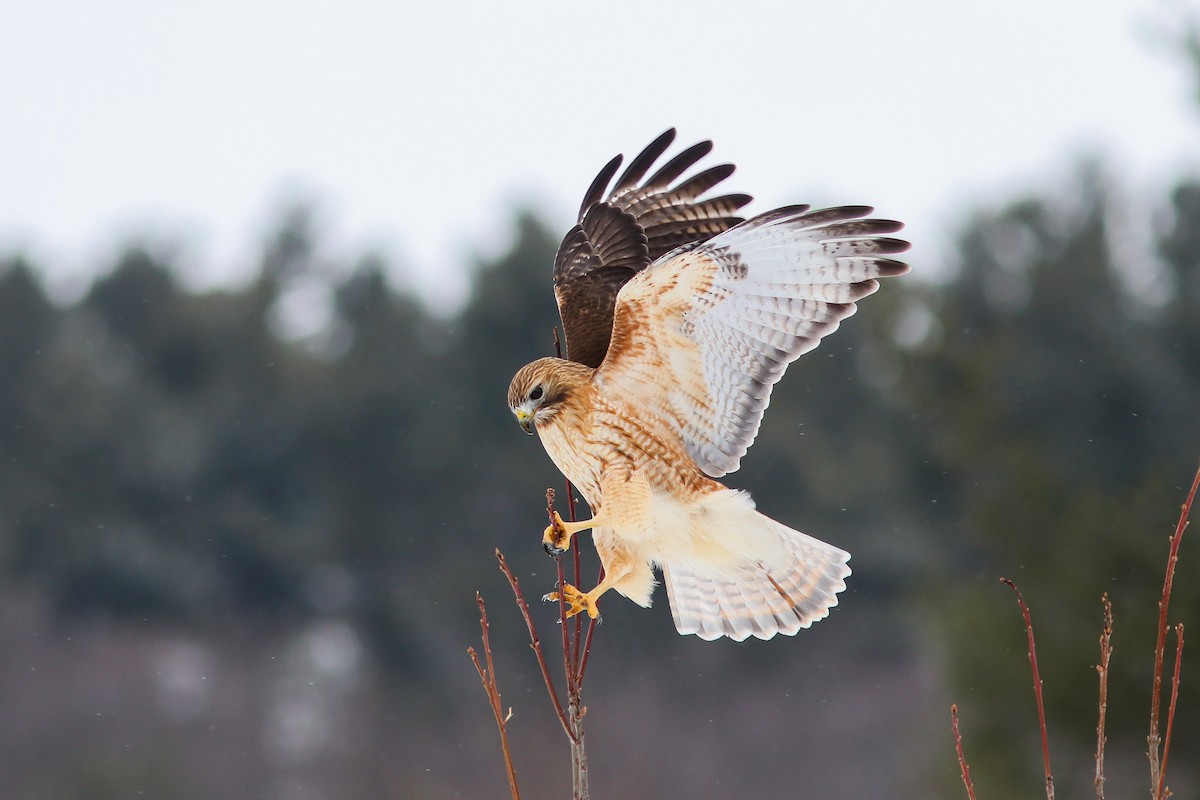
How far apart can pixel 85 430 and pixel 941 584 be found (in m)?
16.8

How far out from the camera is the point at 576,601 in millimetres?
2826

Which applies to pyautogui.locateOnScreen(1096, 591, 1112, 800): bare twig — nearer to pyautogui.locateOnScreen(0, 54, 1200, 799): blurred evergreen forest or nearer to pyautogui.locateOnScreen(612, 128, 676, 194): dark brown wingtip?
pyautogui.locateOnScreen(612, 128, 676, 194): dark brown wingtip

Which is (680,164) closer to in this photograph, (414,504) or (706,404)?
(706,404)

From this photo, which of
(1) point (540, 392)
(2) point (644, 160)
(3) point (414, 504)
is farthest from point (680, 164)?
(3) point (414, 504)

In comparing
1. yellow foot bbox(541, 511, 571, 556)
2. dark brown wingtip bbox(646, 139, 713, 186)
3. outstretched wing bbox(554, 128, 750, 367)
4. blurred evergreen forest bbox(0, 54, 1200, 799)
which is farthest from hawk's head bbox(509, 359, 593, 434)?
blurred evergreen forest bbox(0, 54, 1200, 799)

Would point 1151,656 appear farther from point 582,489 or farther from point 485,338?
point 485,338

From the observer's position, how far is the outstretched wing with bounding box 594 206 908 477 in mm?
3162

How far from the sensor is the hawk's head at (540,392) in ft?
10.4

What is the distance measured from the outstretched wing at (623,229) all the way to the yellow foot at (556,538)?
0.87 m

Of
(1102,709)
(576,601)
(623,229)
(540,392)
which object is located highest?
(623,229)

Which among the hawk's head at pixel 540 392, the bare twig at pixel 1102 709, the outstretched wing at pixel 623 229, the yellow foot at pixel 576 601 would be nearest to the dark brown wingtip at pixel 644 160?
the outstretched wing at pixel 623 229

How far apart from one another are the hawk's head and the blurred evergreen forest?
18.6 metres

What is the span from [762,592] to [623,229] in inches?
43.6

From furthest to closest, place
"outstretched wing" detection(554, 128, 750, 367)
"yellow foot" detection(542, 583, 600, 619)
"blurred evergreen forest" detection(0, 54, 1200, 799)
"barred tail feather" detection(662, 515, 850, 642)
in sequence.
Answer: "blurred evergreen forest" detection(0, 54, 1200, 799) → "outstretched wing" detection(554, 128, 750, 367) → "barred tail feather" detection(662, 515, 850, 642) → "yellow foot" detection(542, 583, 600, 619)
